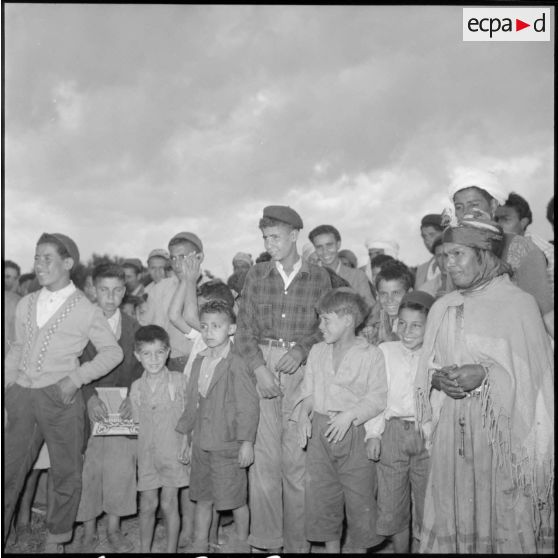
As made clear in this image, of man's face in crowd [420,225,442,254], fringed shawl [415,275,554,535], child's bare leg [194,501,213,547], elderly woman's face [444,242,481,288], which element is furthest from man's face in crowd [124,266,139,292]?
fringed shawl [415,275,554,535]

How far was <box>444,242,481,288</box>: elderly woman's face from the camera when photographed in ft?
10.9

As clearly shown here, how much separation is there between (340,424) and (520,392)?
105 centimetres

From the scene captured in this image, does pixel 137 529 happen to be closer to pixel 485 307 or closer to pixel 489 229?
pixel 485 307

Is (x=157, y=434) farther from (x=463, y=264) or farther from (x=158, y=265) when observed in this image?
(x=158, y=265)

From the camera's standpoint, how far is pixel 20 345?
407 cm

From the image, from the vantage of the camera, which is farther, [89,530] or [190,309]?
[190,309]

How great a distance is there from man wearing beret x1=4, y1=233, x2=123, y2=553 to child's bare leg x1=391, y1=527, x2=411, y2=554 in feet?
7.02

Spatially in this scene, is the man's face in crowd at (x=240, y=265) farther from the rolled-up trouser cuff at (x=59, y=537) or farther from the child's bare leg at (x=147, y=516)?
the rolled-up trouser cuff at (x=59, y=537)

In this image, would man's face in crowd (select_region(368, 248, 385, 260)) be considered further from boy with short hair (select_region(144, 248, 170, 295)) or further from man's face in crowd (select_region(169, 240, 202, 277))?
boy with short hair (select_region(144, 248, 170, 295))

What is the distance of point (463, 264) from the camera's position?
335 cm

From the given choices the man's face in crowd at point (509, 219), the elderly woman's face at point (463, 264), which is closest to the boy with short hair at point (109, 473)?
the elderly woman's face at point (463, 264)

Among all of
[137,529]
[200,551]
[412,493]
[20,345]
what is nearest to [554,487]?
[412,493]

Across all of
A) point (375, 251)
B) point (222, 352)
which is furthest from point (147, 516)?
point (375, 251)

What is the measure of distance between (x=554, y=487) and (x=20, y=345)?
352 cm
